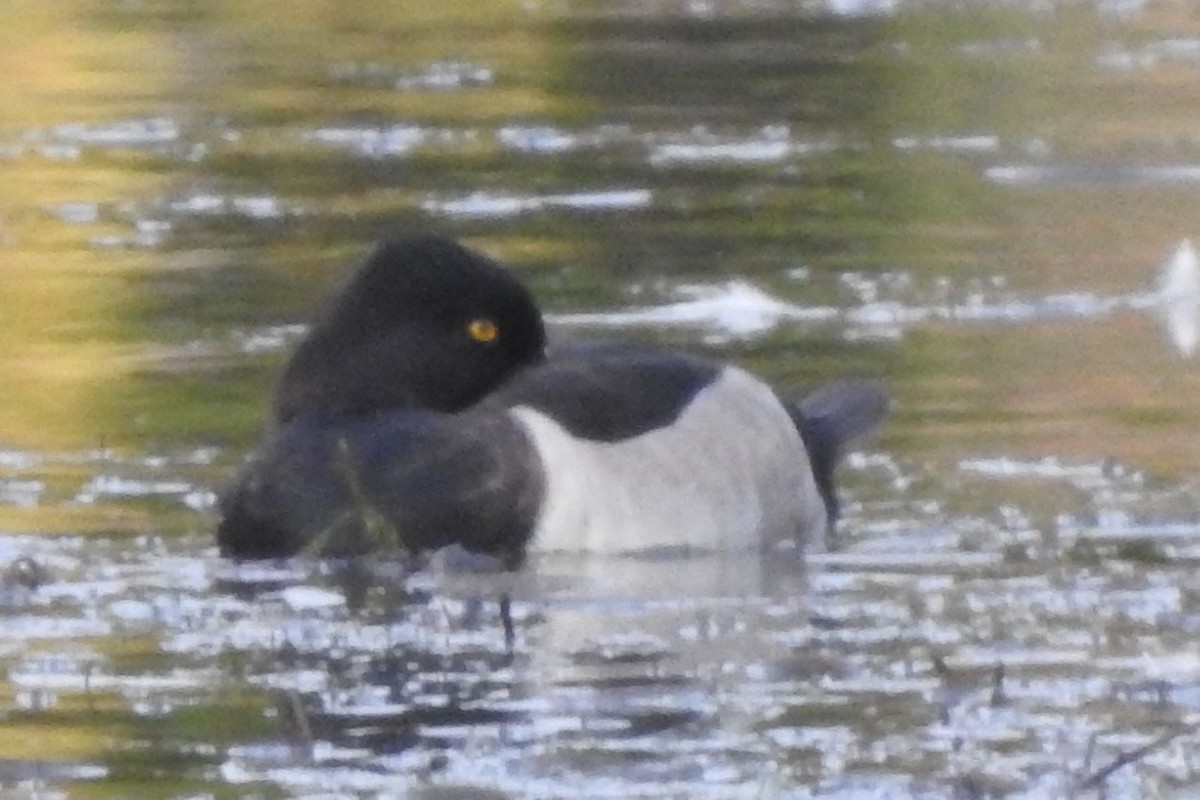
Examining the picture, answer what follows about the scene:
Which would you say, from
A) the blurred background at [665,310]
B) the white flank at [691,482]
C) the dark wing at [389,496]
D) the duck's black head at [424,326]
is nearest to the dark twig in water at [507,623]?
the blurred background at [665,310]

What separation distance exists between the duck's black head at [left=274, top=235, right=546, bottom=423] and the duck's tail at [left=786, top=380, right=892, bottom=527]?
1086 mm

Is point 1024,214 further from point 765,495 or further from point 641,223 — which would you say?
point 765,495

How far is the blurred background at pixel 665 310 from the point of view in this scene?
7.62 meters

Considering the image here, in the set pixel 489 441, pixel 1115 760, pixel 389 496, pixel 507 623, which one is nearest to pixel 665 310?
pixel 489 441

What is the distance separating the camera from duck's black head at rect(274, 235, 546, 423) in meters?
9.93

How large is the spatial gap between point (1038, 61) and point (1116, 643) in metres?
13.3

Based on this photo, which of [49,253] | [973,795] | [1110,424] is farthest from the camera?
[49,253]

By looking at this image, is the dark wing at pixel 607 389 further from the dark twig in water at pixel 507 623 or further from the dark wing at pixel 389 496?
the dark twig in water at pixel 507 623

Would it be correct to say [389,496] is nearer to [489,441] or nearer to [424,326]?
[489,441]

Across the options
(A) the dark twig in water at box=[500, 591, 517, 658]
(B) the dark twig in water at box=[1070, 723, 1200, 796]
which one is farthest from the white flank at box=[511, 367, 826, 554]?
(B) the dark twig in water at box=[1070, 723, 1200, 796]

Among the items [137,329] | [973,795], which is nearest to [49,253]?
[137,329]

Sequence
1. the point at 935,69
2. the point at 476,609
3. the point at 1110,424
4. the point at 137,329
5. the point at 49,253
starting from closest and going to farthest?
the point at 476,609 → the point at 1110,424 → the point at 137,329 → the point at 49,253 → the point at 935,69

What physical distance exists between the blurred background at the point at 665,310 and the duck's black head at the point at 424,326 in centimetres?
64

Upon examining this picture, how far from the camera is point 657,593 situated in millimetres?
9102
